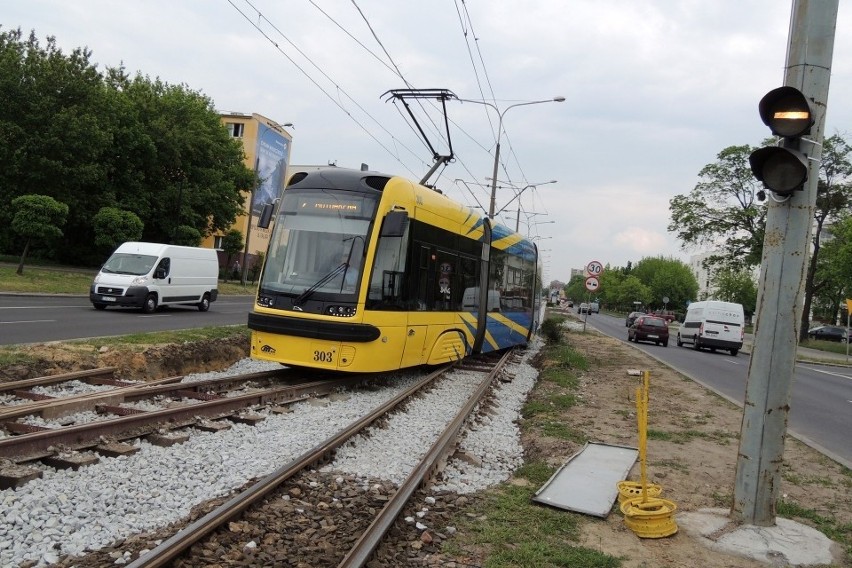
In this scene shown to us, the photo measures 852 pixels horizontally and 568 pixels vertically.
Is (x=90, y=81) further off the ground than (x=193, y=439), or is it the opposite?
(x=90, y=81)

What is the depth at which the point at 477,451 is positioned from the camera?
7.29 m

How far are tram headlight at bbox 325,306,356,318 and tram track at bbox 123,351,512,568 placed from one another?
6.69ft

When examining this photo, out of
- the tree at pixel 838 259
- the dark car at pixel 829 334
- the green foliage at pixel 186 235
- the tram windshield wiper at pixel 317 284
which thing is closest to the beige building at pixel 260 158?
the green foliage at pixel 186 235

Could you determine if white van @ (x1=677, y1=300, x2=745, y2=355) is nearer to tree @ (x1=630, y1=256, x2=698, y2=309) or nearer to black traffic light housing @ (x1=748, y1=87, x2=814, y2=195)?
black traffic light housing @ (x1=748, y1=87, x2=814, y2=195)

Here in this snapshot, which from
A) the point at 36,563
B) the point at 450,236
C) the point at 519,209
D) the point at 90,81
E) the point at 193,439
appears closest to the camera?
the point at 36,563

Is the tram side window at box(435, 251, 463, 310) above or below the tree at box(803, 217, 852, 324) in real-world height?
below

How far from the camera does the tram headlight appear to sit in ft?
31.8

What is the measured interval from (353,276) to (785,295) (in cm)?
608

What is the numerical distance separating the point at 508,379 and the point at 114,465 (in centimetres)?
903

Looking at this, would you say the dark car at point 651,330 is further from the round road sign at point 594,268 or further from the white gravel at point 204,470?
the white gravel at point 204,470

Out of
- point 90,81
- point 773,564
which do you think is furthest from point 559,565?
point 90,81

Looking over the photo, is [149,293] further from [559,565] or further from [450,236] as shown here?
[559,565]

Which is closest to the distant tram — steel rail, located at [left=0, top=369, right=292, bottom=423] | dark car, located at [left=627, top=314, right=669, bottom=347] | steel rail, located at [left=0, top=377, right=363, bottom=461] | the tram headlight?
the tram headlight

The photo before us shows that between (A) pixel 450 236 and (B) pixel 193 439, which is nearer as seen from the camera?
(B) pixel 193 439
